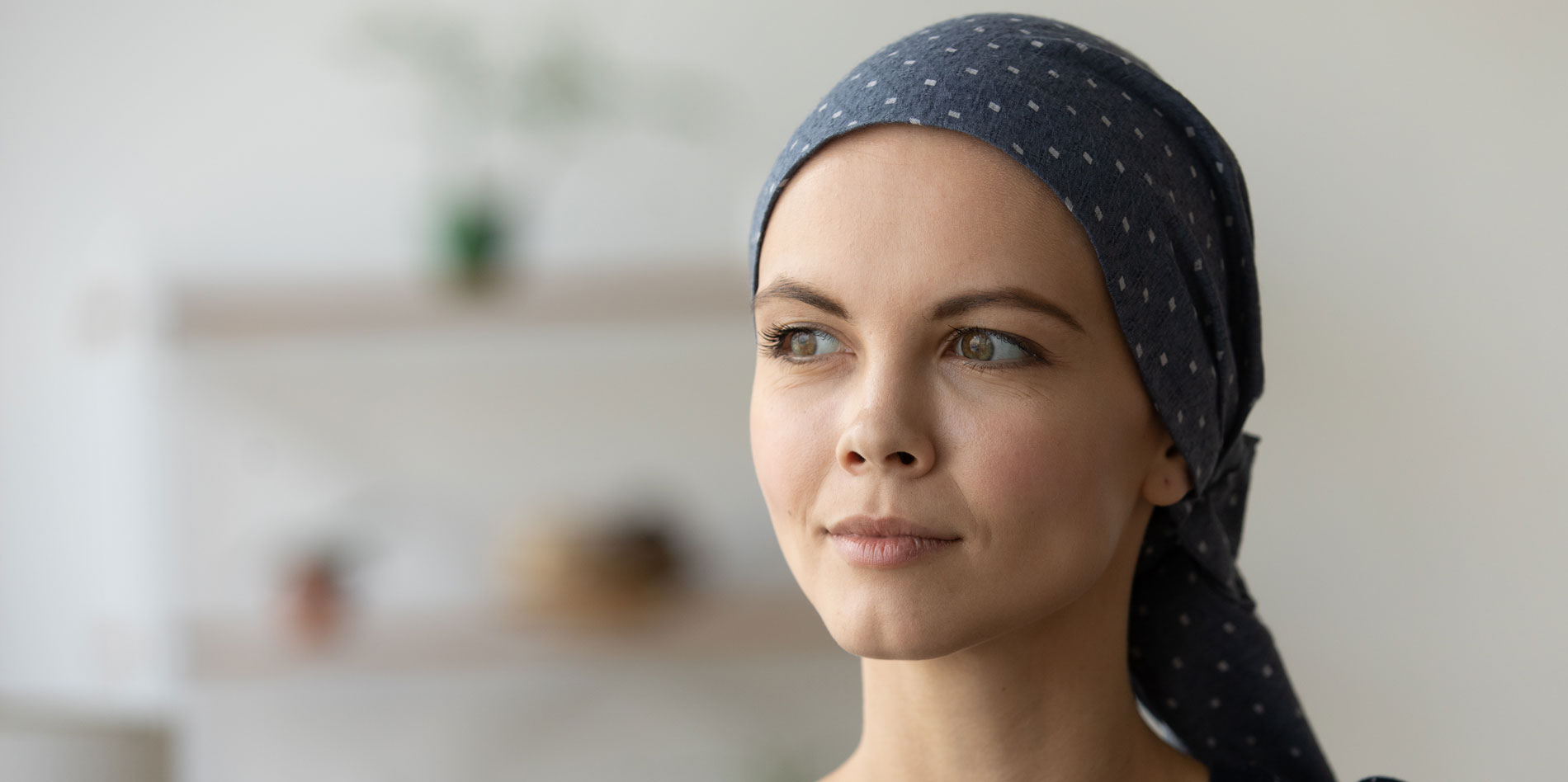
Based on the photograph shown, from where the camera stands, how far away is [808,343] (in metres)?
0.87

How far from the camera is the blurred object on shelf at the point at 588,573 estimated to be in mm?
2191

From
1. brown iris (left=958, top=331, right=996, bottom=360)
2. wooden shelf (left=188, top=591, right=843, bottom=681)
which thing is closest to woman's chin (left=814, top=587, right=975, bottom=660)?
brown iris (left=958, top=331, right=996, bottom=360)

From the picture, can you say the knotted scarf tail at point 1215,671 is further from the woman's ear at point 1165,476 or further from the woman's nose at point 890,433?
the woman's nose at point 890,433

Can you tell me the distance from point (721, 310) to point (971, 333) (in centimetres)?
138

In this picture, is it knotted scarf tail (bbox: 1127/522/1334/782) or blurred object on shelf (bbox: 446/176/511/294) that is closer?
knotted scarf tail (bbox: 1127/522/1334/782)

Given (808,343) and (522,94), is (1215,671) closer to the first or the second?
(808,343)

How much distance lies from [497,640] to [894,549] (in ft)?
5.06

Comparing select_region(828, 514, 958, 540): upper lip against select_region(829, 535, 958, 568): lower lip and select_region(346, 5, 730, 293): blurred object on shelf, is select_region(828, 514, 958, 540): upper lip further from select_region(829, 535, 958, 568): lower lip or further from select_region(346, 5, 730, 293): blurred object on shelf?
select_region(346, 5, 730, 293): blurred object on shelf

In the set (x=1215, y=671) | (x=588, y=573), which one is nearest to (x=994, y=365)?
(x=1215, y=671)

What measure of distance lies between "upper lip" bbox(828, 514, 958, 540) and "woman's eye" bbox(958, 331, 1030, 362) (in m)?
0.11

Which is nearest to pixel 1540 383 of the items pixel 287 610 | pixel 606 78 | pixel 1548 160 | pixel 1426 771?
pixel 1548 160

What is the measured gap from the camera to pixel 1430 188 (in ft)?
7.21

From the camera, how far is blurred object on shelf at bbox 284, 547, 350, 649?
220 cm

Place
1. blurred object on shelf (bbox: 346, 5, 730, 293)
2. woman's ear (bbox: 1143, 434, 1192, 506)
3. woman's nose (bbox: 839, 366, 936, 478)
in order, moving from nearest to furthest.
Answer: woman's nose (bbox: 839, 366, 936, 478) < woman's ear (bbox: 1143, 434, 1192, 506) < blurred object on shelf (bbox: 346, 5, 730, 293)
